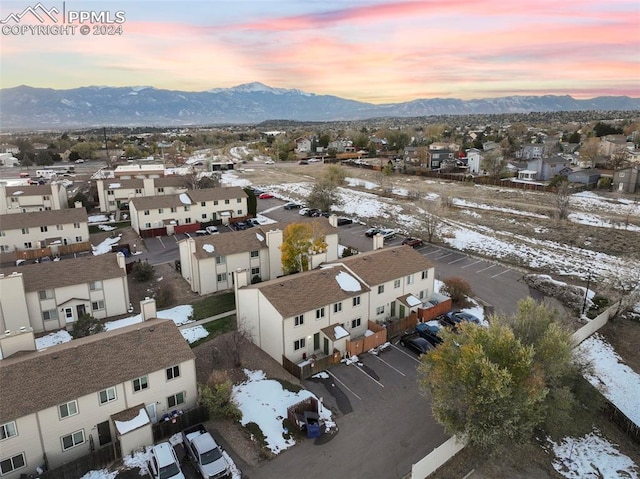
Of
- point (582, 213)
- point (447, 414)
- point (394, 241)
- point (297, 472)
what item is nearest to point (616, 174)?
point (582, 213)

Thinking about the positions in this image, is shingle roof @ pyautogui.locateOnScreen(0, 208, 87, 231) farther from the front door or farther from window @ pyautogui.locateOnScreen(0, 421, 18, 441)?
window @ pyautogui.locateOnScreen(0, 421, 18, 441)

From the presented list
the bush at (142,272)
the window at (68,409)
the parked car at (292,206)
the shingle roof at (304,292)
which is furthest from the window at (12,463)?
the parked car at (292,206)

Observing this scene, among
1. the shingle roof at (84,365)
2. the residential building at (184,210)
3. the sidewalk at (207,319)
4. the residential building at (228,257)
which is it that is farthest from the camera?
the residential building at (184,210)

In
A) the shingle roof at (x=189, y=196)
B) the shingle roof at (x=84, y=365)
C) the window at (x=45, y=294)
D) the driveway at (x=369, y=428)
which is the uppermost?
the shingle roof at (x=189, y=196)

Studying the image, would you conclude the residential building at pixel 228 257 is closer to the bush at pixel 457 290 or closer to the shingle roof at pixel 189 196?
the bush at pixel 457 290

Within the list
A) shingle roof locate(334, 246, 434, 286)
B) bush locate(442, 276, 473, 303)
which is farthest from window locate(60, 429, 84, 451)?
bush locate(442, 276, 473, 303)

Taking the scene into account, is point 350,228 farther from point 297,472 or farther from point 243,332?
point 297,472

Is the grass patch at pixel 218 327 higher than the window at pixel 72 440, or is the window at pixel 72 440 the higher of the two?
the window at pixel 72 440
